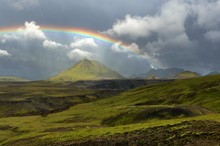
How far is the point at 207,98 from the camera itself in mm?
168750

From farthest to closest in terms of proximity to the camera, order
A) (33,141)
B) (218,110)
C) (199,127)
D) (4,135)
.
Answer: (218,110)
(4,135)
(33,141)
(199,127)

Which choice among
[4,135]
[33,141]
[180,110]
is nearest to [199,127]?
[33,141]

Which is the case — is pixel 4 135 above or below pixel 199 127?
below

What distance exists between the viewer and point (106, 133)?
236ft

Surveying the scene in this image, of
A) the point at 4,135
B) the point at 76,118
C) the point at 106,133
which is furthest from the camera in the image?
the point at 76,118

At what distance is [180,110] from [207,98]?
164 ft

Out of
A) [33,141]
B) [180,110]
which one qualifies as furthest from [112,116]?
[33,141]

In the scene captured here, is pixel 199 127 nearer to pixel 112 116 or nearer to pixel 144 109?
pixel 144 109

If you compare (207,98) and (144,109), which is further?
(207,98)

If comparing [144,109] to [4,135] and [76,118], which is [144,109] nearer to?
[76,118]

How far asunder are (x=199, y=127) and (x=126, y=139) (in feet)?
43.6

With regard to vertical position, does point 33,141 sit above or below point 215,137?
below

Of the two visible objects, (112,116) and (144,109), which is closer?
(144,109)

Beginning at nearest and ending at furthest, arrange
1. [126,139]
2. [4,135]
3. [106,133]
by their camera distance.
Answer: [126,139]
[106,133]
[4,135]
